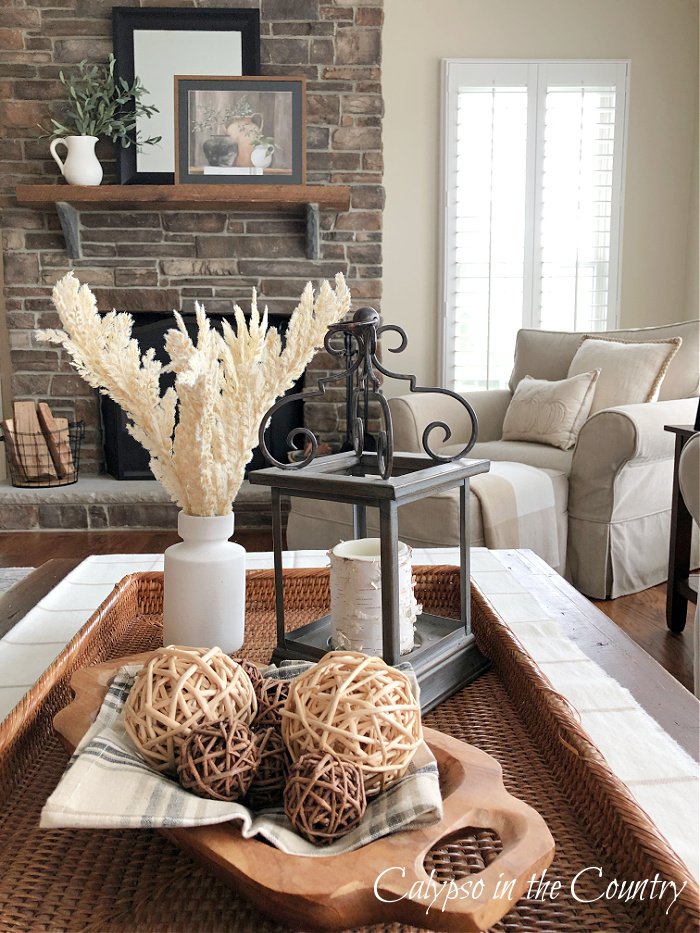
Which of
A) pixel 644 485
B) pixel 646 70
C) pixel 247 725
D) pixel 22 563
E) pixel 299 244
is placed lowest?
pixel 22 563

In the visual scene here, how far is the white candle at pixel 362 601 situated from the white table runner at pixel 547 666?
175 millimetres

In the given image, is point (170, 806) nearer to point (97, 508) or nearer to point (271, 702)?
point (271, 702)

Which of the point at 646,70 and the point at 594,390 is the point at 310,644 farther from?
the point at 646,70

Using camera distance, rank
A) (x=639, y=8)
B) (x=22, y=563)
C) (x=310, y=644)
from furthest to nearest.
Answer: (x=639, y=8) < (x=22, y=563) < (x=310, y=644)

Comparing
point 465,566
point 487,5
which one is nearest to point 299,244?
point 487,5

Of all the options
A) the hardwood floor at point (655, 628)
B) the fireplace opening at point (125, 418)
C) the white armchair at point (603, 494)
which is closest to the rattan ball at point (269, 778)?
the hardwood floor at point (655, 628)

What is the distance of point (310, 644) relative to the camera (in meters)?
0.95

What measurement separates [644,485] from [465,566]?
76.9 inches

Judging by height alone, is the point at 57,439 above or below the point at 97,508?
above

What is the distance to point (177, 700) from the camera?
625 mm

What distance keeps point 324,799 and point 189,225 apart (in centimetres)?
375

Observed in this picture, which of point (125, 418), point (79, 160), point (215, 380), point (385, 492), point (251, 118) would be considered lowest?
point (125, 418)

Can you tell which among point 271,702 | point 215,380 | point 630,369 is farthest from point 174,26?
point 271,702

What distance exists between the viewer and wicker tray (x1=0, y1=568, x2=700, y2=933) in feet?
1.79
